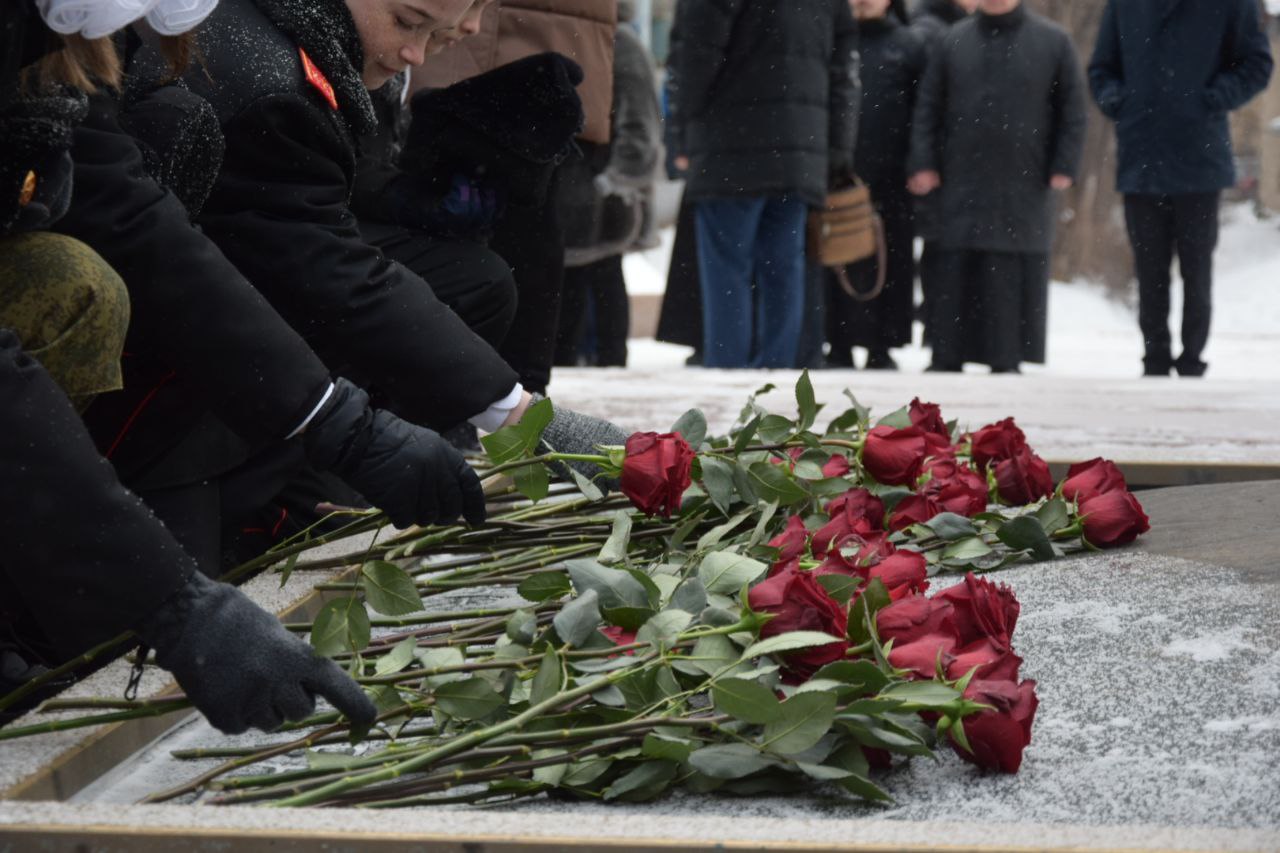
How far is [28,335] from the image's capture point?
1756 millimetres

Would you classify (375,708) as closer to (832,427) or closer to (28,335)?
(28,335)

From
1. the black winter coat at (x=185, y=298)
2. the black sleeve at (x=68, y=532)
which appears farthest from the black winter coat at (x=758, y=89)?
the black sleeve at (x=68, y=532)

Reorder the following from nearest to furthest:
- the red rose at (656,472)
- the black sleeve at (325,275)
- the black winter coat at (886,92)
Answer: the red rose at (656,472) → the black sleeve at (325,275) → the black winter coat at (886,92)

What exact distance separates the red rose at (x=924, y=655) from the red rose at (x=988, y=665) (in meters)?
0.01

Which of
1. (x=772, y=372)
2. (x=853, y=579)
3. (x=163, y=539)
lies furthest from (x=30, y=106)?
(x=772, y=372)

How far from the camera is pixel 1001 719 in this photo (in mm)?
1396

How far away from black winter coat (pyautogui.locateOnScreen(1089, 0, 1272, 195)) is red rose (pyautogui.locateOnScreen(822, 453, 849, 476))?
4655 mm

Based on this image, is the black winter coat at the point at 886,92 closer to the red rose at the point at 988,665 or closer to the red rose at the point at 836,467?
the red rose at the point at 836,467

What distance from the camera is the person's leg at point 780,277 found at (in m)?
6.14

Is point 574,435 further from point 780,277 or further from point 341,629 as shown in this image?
point 780,277

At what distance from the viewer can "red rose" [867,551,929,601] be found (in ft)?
5.22

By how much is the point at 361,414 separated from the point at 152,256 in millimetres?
286

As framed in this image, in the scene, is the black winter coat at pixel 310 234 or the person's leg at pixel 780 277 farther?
the person's leg at pixel 780 277

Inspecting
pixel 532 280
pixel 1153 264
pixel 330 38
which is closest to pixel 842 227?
pixel 1153 264
